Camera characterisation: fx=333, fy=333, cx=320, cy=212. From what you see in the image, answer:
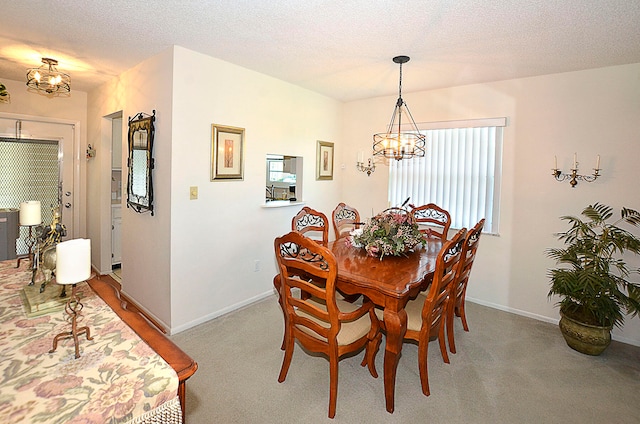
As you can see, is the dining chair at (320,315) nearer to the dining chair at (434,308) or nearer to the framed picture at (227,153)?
the dining chair at (434,308)

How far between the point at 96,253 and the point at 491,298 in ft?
16.8

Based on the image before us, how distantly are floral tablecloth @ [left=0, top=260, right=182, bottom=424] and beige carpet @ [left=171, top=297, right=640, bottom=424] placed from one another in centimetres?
102

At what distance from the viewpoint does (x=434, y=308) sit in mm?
2162

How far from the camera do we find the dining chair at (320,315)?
1892 millimetres

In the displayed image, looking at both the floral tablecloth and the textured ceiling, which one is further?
the textured ceiling

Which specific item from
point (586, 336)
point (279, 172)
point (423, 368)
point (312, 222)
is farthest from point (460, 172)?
point (423, 368)

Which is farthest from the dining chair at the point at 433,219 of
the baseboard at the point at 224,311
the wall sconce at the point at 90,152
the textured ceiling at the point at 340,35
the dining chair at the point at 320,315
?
the wall sconce at the point at 90,152

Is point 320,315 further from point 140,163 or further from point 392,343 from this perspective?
point 140,163

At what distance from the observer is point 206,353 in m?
2.68

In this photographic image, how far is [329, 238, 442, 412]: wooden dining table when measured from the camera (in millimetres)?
1985

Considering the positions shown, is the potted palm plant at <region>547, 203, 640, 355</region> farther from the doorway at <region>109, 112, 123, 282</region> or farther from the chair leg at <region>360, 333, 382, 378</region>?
the doorway at <region>109, 112, 123, 282</region>

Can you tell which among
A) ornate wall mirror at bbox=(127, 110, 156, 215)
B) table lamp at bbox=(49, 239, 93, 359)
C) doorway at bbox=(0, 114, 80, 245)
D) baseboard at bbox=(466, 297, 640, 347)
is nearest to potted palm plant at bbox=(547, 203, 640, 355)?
baseboard at bbox=(466, 297, 640, 347)

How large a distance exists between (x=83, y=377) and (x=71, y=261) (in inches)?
15.8

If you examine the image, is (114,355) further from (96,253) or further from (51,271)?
(96,253)
